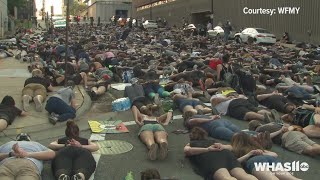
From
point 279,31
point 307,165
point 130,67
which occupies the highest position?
point 279,31

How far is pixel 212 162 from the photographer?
6.00 m

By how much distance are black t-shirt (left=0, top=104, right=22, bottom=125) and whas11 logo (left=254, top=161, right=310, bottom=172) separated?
514 cm

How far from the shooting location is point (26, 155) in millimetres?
5895

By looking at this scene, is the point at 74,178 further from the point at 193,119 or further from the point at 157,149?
the point at 193,119

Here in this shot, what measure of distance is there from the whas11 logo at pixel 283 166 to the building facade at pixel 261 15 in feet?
85.7

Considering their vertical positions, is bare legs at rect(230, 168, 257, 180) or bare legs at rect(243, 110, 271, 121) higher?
bare legs at rect(243, 110, 271, 121)

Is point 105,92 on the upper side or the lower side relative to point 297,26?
lower

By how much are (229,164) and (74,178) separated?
1996 mm

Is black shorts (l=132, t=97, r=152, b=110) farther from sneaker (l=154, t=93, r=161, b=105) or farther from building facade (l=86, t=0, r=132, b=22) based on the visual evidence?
building facade (l=86, t=0, r=132, b=22)

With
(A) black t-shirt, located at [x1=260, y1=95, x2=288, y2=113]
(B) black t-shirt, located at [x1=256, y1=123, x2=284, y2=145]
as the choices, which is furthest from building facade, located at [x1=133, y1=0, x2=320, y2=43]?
(B) black t-shirt, located at [x1=256, y1=123, x2=284, y2=145]

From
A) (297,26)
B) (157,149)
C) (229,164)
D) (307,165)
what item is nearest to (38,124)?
(157,149)

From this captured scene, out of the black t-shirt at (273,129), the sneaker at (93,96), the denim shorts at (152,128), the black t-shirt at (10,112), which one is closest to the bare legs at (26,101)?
the black t-shirt at (10,112)

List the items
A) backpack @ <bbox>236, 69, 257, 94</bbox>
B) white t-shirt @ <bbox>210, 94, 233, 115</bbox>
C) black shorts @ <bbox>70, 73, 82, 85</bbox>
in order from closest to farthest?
white t-shirt @ <bbox>210, 94, 233, 115</bbox>
backpack @ <bbox>236, 69, 257, 94</bbox>
black shorts @ <bbox>70, 73, 82, 85</bbox>

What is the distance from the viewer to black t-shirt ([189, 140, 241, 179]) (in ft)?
19.2
